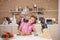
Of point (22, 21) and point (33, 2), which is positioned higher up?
point (33, 2)

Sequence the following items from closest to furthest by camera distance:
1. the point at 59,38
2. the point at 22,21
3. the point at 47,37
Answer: the point at 47,37 → the point at 22,21 → the point at 59,38

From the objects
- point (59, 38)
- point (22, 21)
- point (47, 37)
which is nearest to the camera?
point (47, 37)

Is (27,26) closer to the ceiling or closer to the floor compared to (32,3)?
closer to the floor

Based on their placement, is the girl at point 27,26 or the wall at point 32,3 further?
the wall at point 32,3


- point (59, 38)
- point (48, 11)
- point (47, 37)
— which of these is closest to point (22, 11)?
point (48, 11)

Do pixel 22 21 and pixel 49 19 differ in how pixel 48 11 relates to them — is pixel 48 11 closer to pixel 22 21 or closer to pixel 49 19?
pixel 49 19

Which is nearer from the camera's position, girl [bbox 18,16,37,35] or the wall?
girl [bbox 18,16,37,35]

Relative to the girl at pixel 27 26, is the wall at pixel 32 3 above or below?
above

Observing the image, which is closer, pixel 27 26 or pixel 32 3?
pixel 27 26

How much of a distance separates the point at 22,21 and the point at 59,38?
4.67 feet

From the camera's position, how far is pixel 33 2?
4434mm

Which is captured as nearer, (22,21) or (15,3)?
(22,21)

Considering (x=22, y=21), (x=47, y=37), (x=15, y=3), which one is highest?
(x=15, y=3)

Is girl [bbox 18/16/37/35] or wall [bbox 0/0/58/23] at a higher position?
wall [bbox 0/0/58/23]
